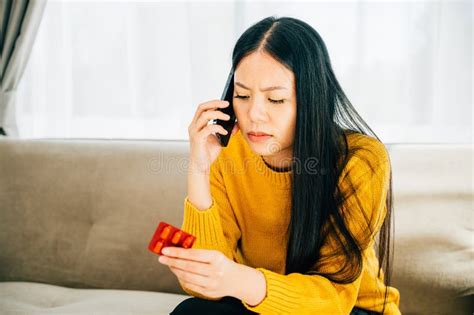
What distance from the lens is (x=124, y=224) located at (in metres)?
1.73

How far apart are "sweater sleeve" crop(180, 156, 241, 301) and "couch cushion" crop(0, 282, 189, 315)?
25 centimetres

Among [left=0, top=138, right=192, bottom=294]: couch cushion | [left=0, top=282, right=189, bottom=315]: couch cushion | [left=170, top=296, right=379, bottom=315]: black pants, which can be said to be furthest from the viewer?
[left=0, top=138, right=192, bottom=294]: couch cushion

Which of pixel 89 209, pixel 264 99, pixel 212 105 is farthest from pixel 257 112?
pixel 89 209

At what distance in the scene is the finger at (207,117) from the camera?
124 centimetres

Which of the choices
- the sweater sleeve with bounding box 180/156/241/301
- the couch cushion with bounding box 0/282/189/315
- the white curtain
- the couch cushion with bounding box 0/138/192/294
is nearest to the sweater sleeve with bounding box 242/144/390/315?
the sweater sleeve with bounding box 180/156/241/301

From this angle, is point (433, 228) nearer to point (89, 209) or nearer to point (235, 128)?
point (235, 128)

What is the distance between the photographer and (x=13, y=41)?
86.7 inches

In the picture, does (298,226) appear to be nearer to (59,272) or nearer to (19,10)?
(59,272)

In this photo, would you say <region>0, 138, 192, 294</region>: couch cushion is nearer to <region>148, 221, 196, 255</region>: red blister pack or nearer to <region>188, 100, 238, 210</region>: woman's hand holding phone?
<region>188, 100, 238, 210</region>: woman's hand holding phone

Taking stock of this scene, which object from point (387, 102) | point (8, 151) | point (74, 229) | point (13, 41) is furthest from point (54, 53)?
→ point (387, 102)

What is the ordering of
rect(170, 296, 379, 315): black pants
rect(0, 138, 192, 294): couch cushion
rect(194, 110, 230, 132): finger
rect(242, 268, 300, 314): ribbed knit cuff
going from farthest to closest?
rect(0, 138, 192, 294): couch cushion < rect(194, 110, 230, 132): finger < rect(170, 296, 379, 315): black pants < rect(242, 268, 300, 314): ribbed knit cuff

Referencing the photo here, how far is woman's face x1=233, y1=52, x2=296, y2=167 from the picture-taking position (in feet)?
3.71

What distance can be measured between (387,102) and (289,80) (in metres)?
1.01

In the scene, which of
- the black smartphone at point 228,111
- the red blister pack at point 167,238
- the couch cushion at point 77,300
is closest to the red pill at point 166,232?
the red blister pack at point 167,238
